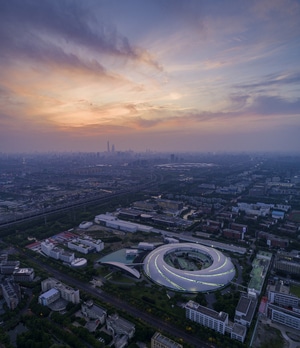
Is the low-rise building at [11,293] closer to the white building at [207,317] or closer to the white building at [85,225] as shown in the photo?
the white building at [207,317]

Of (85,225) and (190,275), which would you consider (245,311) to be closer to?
(190,275)

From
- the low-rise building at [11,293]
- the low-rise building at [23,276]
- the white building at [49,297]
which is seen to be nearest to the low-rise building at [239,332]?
the white building at [49,297]

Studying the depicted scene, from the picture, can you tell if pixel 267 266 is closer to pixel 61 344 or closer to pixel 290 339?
pixel 290 339

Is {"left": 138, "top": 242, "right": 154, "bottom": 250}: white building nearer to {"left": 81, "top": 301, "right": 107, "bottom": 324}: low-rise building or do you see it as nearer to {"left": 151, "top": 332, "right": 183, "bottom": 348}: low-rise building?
{"left": 81, "top": 301, "right": 107, "bottom": 324}: low-rise building

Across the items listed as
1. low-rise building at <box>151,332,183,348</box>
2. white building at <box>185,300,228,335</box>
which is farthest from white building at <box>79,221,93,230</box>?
low-rise building at <box>151,332,183,348</box>

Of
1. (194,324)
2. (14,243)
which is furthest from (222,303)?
(14,243)
